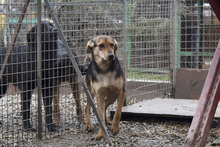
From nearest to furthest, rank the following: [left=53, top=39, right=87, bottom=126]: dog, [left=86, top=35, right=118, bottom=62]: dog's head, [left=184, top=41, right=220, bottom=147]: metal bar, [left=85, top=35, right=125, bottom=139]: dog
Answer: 1. [left=184, top=41, right=220, bottom=147]: metal bar
2. [left=86, top=35, right=118, bottom=62]: dog's head
3. [left=85, top=35, right=125, bottom=139]: dog
4. [left=53, top=39, right=87, bottom=126]: dog

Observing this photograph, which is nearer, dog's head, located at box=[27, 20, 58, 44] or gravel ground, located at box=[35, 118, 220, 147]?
gravel ground, located at box=[35, 118, 220, 147]

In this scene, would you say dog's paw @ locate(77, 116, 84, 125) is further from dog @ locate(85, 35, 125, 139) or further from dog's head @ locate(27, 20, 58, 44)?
dog's head @ locate(27, 20, 58, 44)

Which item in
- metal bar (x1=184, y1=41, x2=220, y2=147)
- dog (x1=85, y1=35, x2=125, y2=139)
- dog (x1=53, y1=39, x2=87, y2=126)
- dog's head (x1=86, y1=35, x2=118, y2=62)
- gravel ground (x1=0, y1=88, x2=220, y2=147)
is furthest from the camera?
dog (x1=53, y1=39, x2=87, y2=126)

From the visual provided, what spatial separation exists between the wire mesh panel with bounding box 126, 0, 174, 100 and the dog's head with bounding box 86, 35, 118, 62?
1.83 meters

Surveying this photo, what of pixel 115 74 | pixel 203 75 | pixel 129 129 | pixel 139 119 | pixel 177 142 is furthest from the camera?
pixel 203 75

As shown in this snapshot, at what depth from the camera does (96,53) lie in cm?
473

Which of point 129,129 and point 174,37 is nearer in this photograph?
point 129,129

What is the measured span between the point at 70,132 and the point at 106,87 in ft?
3.32

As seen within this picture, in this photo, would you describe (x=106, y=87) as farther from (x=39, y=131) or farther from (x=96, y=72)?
(x=39, y=131)

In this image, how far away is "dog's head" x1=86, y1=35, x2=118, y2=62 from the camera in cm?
446

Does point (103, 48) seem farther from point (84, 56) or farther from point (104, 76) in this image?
point (84, 56)

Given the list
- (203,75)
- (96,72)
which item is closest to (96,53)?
(96,72)

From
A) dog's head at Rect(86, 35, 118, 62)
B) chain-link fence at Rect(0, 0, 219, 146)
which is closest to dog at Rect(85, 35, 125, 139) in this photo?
dog's head at Rect(86, 35, 118, 62)

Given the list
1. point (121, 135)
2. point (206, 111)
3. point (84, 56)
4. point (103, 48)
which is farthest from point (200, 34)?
point (206, 111)
